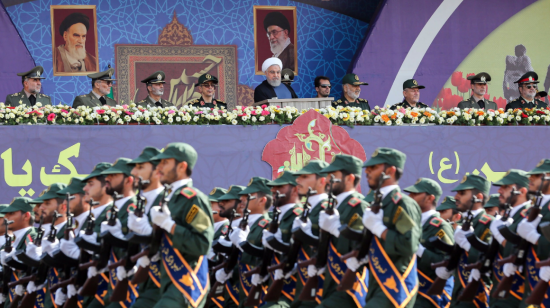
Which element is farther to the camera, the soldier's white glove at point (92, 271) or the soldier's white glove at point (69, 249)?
the soldier's white glove at point (69, 249)

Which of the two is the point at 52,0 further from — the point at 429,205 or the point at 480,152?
the point at 429,205

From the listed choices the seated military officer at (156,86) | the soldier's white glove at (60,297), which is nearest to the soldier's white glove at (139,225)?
the soldier's white glove at (60,297)

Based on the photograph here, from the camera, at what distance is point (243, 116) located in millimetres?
10500

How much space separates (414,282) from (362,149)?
14.5 feet

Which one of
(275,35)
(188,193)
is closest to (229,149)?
(188,193)

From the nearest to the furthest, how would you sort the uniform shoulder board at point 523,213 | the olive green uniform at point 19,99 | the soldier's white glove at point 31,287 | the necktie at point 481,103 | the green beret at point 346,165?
the green beret at point 346,165 → the uniform shoulder board at point 523,213 → the soldier's white glove at point 31,287 → the olive green uniform at point 19,99 → the necktie at point 481,103

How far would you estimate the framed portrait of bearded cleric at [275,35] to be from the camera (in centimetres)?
1595

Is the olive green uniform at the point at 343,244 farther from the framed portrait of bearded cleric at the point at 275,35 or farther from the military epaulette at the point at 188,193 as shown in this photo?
the framed portrait of bearded cleric at the point at 275,35

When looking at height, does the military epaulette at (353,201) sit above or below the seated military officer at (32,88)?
below

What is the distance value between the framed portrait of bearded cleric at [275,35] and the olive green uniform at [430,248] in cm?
881

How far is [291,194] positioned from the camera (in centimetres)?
771

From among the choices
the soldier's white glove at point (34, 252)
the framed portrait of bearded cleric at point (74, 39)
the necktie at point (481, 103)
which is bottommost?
the soldier's white glove at point (34, 252)

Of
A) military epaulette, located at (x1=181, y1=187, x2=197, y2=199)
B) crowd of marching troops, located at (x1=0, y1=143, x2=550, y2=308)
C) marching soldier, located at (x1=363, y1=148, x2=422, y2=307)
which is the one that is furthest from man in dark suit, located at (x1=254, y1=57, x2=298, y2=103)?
military epaulette, located at (x1=181, y1=187, x2=197, y2=199)

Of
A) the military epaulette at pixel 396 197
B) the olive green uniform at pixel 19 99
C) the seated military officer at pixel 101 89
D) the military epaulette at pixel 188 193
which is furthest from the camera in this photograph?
the olive green uniform at pixel 19 99
